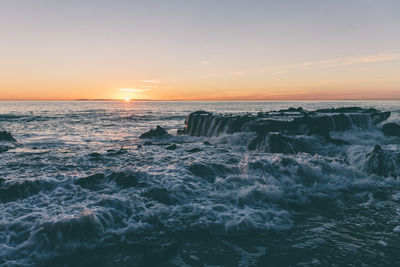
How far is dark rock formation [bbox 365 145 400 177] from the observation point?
983 centimetres

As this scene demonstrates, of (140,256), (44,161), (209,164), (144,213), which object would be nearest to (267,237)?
(140,256)

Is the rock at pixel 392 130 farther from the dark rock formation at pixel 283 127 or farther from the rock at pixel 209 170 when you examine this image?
the rock at pixel 209 170

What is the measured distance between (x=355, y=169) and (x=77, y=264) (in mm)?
10221

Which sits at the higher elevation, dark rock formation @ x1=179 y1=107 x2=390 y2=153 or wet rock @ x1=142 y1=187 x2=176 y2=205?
dark rock formation @ x1=179 y1=107 x2=390 y2=153

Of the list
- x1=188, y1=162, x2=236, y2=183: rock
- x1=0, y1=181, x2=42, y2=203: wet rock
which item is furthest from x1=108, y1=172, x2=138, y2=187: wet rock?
x1=188, y1=162, x2=236, y2=183: rock

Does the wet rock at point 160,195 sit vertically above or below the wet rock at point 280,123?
below

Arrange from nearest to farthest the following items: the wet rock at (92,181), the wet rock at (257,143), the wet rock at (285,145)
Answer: the wet rock at (92,181), the wet rock at (285,145), the wet rock at (257,143)

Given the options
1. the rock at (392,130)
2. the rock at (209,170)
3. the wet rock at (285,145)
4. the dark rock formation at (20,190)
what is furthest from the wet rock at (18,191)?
the rock at (392,130)

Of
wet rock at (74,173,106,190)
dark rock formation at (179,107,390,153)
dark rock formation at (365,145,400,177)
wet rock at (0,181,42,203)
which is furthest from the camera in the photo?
dark rock formation at (179,107,390,153)

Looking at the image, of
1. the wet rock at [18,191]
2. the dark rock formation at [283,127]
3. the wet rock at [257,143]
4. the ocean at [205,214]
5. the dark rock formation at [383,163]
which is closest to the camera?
the ocean at [205,214]

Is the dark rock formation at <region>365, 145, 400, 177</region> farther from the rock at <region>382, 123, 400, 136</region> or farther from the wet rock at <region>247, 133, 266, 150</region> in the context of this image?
the rock at <region>382, 123, 400, 136</region>

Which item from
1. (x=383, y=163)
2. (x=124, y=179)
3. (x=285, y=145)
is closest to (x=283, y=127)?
(x=285, y=145)

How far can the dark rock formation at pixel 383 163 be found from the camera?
9.83m

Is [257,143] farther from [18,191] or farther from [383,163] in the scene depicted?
[18,191]
